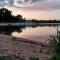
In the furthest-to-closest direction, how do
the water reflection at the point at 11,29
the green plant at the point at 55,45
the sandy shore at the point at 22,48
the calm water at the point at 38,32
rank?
the water reflection at the point at 11,29
the calm water at the point at 38,32
the sandy shore at the point at 22,48
the green plant at the point at 55,45

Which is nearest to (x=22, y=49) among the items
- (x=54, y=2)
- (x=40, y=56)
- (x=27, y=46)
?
(x=27, y=46)

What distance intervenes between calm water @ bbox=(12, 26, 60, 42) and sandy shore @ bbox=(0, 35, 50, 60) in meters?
0.14

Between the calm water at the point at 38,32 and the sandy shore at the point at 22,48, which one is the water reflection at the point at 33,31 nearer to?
the calm water at the point at 38,32

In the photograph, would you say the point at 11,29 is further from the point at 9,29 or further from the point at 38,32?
the point at 38,32

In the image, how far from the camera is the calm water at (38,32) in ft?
20.0

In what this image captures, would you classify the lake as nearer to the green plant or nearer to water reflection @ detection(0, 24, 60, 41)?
water reflection @ detection(0, 24, 60, 41)

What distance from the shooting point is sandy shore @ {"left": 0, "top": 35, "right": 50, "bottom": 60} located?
18.1 feet

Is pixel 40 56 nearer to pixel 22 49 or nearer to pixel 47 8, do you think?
pixel 22 49

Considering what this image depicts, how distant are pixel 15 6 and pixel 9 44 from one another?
3.04ft

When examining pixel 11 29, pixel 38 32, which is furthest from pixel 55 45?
pixel 11 29

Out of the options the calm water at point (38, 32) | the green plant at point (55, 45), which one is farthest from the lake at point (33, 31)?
the green plant at point (55, 45)

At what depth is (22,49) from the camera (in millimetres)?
6023

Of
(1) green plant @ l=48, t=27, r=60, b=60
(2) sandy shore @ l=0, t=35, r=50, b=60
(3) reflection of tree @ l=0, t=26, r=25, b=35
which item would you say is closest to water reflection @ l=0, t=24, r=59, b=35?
(3) reflection of tree @ l=0, t=26, r=25, b=35

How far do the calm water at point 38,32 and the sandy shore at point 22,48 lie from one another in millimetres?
142
